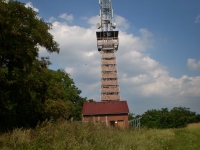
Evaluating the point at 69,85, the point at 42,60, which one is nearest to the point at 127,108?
the point at 69,85

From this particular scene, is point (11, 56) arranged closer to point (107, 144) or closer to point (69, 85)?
point (107, 144)

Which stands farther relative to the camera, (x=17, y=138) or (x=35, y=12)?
(x=35, y=12)

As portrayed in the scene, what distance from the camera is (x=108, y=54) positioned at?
70.9 m

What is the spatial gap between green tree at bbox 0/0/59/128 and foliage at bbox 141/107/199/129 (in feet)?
106

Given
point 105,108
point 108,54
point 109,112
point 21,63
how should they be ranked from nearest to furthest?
point 21,63 < point 109,112 < point 105,108 < point 108,54

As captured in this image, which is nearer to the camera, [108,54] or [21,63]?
[21,63]

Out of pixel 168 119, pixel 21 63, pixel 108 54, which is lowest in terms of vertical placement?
pixel 168 119

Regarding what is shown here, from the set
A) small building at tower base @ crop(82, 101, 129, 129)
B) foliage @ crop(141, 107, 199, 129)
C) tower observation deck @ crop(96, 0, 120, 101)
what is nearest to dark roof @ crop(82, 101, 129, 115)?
small building at tower base @ crop(82, 101, 129, 129)

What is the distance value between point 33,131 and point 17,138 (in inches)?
35.2

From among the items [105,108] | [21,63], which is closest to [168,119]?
[105,108]

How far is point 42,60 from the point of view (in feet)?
50.0

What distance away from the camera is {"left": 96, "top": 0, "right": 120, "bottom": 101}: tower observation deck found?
216 feet

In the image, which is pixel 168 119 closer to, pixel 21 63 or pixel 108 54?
pixel 108 54

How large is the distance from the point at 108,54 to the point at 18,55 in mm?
60273
